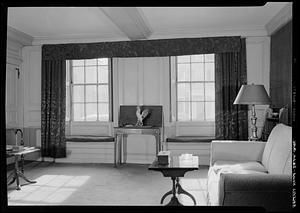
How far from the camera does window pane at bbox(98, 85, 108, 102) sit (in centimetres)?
361

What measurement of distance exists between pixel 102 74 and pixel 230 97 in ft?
4.69

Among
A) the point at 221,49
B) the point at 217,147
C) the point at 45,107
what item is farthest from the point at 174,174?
the point at 45,107

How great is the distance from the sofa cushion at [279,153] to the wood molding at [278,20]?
1027mm

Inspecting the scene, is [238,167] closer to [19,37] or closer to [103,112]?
[103,112]

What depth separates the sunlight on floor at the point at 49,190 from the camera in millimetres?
2051

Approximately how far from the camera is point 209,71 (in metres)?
3.44

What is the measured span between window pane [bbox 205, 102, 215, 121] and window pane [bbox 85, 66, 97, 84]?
4.24 feet

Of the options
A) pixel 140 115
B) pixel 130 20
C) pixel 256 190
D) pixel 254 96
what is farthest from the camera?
pixel 140 115

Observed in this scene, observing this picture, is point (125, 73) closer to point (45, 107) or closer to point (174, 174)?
point (45, 107)

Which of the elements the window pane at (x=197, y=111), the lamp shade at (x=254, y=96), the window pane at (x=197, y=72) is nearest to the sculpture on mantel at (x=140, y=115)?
the window pane at (x=197, y=111)

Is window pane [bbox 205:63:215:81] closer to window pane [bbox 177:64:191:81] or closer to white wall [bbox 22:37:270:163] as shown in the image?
window pane [bbox 177:64:191:81]

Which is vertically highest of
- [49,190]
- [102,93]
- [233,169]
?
[102,93]

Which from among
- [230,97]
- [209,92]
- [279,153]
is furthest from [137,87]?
[279,153]

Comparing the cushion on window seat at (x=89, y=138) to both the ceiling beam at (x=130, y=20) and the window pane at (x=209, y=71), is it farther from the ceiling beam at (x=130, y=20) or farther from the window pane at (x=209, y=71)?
the window pane at (x=209, y=71)
